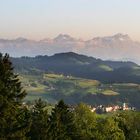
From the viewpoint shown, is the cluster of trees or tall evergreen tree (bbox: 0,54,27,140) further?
the cluster of trees

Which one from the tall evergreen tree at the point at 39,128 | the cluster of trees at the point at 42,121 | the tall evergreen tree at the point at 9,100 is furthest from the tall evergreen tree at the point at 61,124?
the tall evergreen tree at the point at 9,100

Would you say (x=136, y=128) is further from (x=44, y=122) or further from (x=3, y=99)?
(x=3, y=99)

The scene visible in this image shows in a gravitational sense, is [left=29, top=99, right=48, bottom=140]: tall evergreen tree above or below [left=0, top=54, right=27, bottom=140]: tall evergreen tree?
below

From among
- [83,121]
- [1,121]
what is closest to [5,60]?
[1,121]

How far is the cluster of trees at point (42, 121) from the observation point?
5116cm

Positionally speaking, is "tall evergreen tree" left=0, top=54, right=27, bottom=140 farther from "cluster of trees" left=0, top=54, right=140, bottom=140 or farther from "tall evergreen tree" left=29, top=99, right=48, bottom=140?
"tall evergreen tree" left=29, top=99, right=48, bottom=140

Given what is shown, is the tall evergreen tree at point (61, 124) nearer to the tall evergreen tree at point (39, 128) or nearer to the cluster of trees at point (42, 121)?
the cluster of trees at point (42, 121)

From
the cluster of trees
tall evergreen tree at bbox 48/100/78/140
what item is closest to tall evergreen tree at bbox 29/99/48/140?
the cluster of trees

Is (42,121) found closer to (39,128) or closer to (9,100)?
(39,128)

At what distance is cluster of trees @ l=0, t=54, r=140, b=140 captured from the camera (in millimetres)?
51156

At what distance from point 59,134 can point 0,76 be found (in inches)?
995

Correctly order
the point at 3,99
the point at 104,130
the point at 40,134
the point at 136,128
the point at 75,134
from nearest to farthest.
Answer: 1. the point at 3,99
2. the point at 40,134
3. the point at 75,134
4. the point at 104,130
5. the point at 136,128

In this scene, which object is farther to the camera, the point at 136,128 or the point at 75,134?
the point at 136,128

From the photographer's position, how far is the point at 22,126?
53438 millimetres
